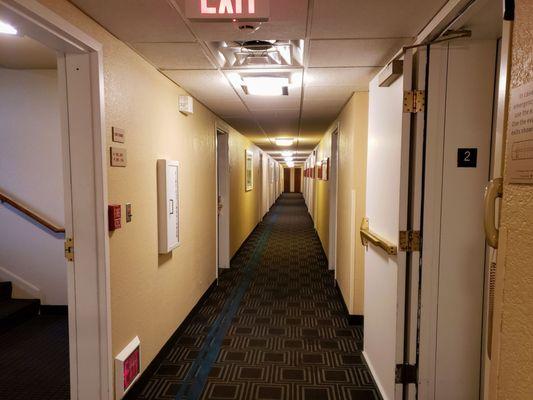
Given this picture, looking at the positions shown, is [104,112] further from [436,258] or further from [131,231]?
[436,258]

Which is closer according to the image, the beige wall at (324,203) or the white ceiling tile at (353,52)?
the white ceiling tile at (353,52)

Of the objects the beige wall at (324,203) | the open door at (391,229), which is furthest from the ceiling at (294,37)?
the beige wall at (324,203)

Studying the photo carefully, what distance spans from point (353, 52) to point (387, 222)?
1121mm

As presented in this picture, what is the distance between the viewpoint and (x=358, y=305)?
11.7 feet

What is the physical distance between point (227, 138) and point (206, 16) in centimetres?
409

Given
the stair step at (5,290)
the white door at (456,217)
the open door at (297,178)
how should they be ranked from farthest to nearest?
the open door at (297,178)
the stair step at (5,290)
the white door at (456,217)

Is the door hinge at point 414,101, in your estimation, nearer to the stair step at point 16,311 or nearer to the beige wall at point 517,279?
the beige wall at point 517,279

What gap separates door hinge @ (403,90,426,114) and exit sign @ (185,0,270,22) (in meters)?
0.87

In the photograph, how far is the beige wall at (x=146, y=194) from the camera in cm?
209

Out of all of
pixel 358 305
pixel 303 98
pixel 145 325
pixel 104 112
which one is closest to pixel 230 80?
pixel 303 98

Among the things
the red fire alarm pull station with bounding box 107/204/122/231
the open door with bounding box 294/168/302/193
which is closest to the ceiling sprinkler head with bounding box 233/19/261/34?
the red fire alarm pull station with bounding box 107/204/122/231

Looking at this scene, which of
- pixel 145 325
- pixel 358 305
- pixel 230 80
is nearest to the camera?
pixel 145 325

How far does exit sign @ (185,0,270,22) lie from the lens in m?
1.51

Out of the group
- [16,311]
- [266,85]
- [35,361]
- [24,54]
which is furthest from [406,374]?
[24,54]
